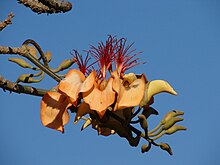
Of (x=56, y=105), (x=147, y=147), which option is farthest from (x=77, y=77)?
(x=147, y=147)

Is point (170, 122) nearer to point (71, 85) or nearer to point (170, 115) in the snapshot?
point (170, 115)

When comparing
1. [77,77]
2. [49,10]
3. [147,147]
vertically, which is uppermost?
[49,10]

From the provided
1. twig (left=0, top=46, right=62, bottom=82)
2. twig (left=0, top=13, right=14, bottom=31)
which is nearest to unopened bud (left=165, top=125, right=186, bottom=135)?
twig (left=0, top=46, right=62, bottom=82)

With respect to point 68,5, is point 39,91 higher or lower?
lower

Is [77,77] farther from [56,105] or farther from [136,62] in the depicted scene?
[136,62]

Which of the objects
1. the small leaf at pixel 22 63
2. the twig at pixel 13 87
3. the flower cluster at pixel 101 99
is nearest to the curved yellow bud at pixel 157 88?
the flower cluster at pixel 101 99

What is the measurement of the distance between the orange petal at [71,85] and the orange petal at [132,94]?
0.07 meters

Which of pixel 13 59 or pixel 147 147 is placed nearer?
pixel 147 147

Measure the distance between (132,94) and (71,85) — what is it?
11cm

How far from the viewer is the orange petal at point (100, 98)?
0.64m

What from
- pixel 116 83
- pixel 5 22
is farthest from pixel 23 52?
pixel 116 83

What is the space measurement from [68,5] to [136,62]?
23 cm

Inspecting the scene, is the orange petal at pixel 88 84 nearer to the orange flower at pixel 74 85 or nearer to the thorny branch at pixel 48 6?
the orange flower at pixel 74 85

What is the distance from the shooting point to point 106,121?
26.4 inches
